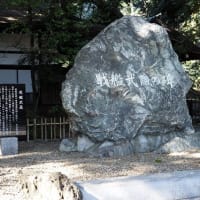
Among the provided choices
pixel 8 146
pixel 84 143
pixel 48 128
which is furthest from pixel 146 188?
pixel 48 128

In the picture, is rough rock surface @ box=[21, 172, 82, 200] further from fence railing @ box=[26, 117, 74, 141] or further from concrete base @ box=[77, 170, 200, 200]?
fence railing @ box=[26, 117, 74, 141]

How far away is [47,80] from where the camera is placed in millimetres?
15289

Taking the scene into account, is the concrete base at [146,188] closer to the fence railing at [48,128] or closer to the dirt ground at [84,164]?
the dirt ground at [84,164]

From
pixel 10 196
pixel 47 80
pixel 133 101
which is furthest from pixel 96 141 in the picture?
pixel 47 80

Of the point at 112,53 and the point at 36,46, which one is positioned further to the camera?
the point at 36,46

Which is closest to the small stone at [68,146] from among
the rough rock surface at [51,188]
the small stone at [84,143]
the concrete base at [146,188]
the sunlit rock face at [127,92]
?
the small stone at [84,143]

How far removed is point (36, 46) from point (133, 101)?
554 centimetres

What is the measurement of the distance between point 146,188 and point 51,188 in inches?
43.9

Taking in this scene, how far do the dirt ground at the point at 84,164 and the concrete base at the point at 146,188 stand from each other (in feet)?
4.32

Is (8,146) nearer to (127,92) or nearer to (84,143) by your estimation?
(84,143)

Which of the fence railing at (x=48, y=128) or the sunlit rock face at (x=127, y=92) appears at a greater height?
the sunlit rock face at (x=127, y=92)

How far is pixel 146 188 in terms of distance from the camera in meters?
5.05

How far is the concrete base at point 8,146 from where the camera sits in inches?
368

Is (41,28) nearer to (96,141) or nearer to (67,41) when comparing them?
(67,41)
